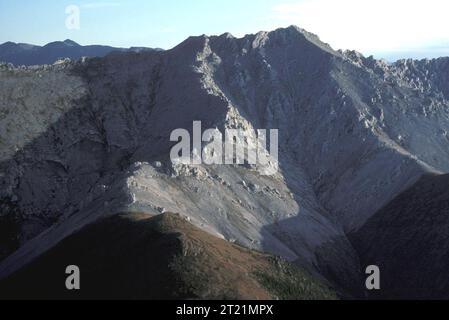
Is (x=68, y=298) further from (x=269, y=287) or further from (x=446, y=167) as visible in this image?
(x=446, y=167)

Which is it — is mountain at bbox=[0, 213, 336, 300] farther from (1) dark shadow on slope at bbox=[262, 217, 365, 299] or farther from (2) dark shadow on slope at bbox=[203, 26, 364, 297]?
(2) dark shadow on slope at bbox=[203, 26, 364, 297]

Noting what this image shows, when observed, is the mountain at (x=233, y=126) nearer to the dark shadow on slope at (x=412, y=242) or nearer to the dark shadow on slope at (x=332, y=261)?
the dark shadow on slope at (x=332, y=261)

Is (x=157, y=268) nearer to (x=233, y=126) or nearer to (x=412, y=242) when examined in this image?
(x=412, y=242)

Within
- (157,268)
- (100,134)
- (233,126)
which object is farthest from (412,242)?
(100,134)

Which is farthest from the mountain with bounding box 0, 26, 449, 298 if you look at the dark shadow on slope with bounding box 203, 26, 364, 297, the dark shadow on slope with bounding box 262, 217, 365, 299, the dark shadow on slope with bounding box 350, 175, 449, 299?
the dark shadow on slope with bounding box 350, 175, 449, 299

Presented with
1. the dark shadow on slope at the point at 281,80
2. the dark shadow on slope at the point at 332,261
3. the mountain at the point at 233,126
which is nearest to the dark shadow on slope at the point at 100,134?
the mountain at the point at 233,126

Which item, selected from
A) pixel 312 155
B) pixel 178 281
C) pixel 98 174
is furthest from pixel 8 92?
pixel 178 281

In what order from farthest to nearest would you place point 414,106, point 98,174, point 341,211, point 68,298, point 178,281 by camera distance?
point 414,106 → point 98,174 → point 341,211 → point 68,298 → point 178,281
